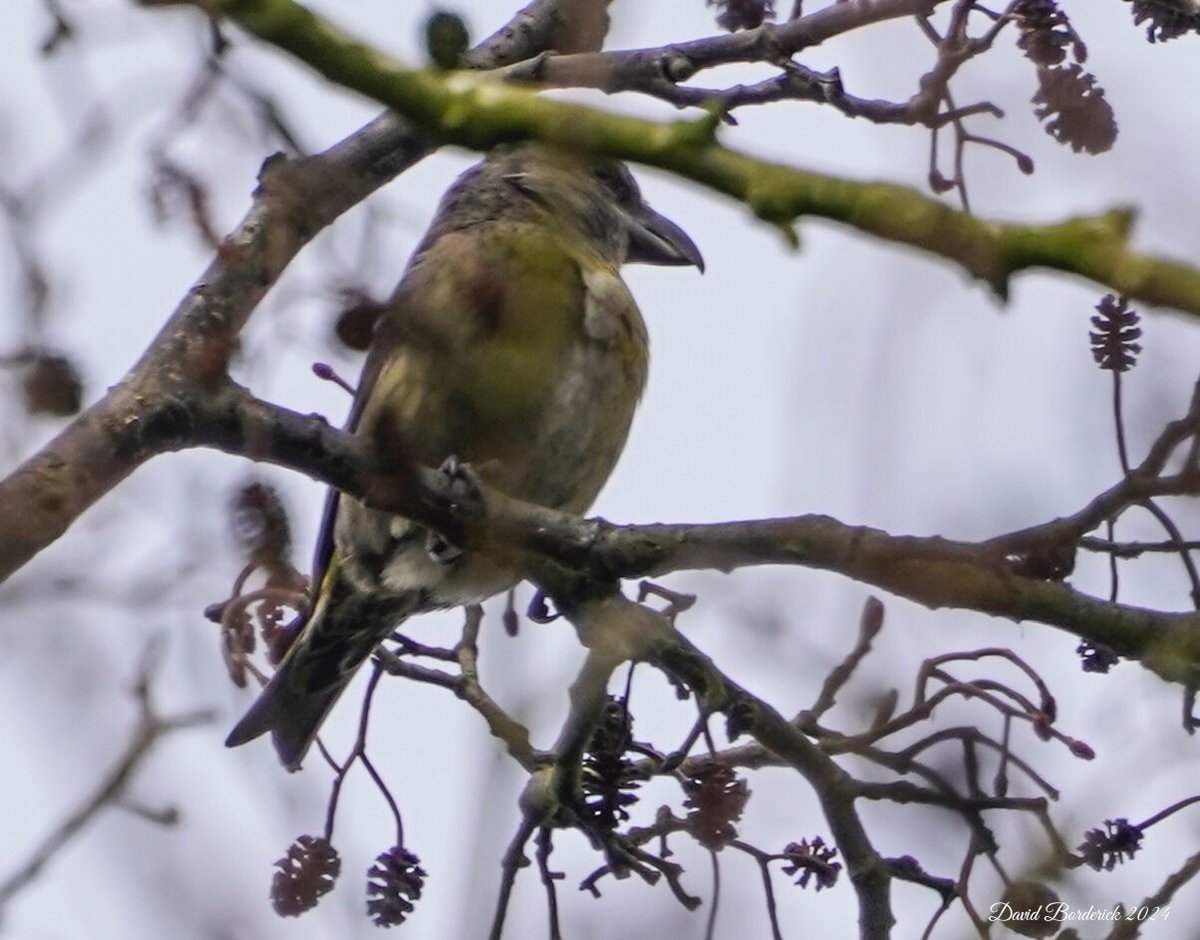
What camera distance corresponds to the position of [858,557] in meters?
2.52

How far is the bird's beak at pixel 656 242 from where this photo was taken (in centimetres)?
532

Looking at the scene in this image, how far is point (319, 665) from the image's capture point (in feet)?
15.0

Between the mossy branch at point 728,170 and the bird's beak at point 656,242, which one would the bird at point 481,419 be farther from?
the mossy branch at point 728,170

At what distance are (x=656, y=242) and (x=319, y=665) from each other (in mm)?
1730

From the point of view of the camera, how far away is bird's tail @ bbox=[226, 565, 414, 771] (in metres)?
4.46

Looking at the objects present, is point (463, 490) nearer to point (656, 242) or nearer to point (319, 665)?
point (319, 665)

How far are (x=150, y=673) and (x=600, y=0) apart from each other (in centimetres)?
137

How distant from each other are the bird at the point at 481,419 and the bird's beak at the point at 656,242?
1.75ft

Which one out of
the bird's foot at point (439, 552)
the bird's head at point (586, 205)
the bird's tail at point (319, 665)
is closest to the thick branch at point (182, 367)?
the bird's head at point (586, 205)

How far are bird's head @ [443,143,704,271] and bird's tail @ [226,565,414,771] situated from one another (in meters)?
1.11

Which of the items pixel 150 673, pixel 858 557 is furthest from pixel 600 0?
pixel 150 673

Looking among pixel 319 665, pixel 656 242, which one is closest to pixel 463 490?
pixel 319 665

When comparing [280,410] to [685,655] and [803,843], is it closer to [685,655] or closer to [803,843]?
[685,655]

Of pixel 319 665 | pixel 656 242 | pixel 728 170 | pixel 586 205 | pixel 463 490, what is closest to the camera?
pixel 728 170
